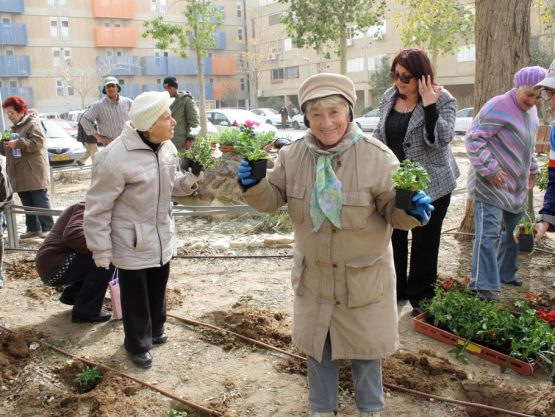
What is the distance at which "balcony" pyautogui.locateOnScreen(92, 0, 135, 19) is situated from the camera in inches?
1827

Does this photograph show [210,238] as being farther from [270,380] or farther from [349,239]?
[349,239]

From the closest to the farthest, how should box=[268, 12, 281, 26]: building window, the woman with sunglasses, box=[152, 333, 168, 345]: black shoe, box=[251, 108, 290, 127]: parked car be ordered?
the woman with sunglasses < box=[152, 333, 168, 345]: black shoe < box=[251, 108, 290, 127]: parked car < box=[268, 12, 281, 26]: building window

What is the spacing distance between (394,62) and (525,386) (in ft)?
7.36

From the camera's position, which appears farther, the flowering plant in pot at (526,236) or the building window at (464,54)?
the building window at (464,54)

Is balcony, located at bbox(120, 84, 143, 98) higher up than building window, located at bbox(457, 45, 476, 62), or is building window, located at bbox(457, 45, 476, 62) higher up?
building window, located at bbox(457, 45, 476, 62)

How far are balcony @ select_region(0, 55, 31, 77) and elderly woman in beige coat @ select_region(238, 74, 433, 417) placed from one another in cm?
4615

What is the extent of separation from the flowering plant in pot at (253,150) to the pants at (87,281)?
2136mm

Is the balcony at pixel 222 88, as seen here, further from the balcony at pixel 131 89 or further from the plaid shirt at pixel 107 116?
the plaid shirt at pixel 107 116

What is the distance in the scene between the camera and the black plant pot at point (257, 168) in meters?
2.62

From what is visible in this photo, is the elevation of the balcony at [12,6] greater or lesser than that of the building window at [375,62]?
greater

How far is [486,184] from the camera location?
451 centimetres

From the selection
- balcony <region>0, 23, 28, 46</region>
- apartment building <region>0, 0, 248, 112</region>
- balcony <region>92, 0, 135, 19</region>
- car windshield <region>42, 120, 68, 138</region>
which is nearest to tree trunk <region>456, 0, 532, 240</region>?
car windshield <region>42, 120, 68, 138</region>

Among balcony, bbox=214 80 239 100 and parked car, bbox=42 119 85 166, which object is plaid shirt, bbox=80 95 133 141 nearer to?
parked car, bbox=42 119 85 166

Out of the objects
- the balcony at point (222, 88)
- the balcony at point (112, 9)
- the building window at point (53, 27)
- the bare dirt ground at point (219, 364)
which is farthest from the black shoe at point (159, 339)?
the balcony at point (222, 88)
